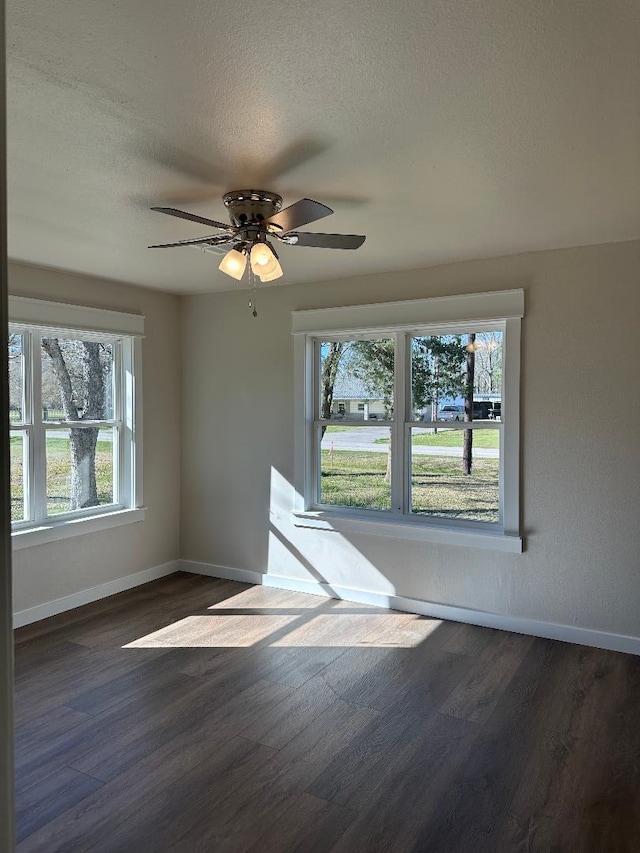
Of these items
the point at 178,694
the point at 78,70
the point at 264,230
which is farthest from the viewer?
the point at 178,694

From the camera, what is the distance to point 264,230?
2.63 metres

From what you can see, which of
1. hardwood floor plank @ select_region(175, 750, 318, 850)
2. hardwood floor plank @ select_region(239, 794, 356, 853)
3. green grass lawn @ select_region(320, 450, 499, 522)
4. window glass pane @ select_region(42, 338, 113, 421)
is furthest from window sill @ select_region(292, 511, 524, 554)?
hardwood floor plank @ select_region(239, 794, 356, 853)

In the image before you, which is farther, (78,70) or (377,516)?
(377,516)

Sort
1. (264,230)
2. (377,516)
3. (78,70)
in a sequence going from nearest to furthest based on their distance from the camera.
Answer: (78,70) → (264,230) → (377,516)

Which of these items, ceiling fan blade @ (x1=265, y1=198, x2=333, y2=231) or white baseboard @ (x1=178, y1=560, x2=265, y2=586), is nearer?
ceiling fan blade @ (x1=265, y1=198, x2=333, y2=231)

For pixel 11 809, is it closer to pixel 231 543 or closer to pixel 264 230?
pixel 264 230

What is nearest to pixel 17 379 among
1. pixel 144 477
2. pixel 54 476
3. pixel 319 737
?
pixel 54 476

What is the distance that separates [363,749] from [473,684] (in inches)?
34.8

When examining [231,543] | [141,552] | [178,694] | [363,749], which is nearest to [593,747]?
[363,749]

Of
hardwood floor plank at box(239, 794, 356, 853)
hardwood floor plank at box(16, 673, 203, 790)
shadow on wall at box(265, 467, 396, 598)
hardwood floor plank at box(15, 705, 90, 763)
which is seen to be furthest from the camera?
shadow on wall at box(265, 467, 396, 598)

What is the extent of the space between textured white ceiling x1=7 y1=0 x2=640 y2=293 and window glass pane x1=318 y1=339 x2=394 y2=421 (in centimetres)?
142

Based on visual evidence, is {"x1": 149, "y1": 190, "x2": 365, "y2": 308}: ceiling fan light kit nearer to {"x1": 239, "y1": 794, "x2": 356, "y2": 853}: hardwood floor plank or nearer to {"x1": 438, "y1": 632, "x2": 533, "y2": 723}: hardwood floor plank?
{"x1": 239, "y1": 794, "x2": 356, "y2": 853}: hardwood floor plank

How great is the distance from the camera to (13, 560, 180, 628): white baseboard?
4.16m

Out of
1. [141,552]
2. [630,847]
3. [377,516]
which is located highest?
[377,516]
